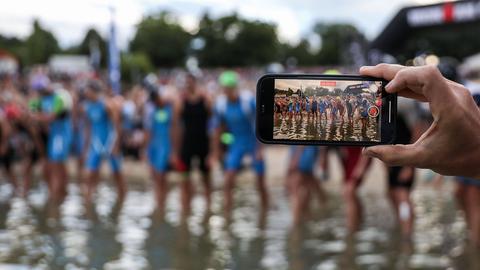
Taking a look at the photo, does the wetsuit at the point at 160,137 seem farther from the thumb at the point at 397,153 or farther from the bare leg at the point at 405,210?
the thumb at the point at 397,153

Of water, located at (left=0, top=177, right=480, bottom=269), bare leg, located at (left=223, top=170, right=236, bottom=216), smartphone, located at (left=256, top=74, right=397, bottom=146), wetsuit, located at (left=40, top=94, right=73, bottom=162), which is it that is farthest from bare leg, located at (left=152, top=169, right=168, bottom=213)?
smartphone, located at (left=256, top=74, right=397, bottom=146)

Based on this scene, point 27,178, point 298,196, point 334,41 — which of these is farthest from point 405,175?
point 334,41

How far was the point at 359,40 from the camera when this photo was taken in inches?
1049

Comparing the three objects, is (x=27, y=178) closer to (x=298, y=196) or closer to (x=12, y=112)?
(x=12, y=112)

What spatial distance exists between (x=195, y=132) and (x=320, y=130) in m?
6.77

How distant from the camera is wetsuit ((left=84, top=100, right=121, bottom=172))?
9.29 metres

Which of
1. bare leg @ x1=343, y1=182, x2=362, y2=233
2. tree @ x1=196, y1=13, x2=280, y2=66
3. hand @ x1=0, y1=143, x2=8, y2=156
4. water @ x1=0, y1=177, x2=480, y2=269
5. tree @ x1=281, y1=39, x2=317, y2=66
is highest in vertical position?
tree @ x1=281, y1=39, x2=317, y2=66

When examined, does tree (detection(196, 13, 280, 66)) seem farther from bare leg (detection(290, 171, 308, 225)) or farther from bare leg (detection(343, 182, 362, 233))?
bare leg (detection(343, 182, 362, 233))

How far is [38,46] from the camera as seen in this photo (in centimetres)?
7088

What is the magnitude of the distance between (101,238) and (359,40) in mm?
21303

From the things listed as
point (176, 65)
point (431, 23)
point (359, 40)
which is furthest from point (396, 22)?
point (176, 65)

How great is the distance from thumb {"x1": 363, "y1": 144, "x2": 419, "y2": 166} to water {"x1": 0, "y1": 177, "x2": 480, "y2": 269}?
3.82m

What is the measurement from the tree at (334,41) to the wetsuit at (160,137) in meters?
18.2

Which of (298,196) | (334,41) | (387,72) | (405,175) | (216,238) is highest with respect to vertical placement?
(334,41)
